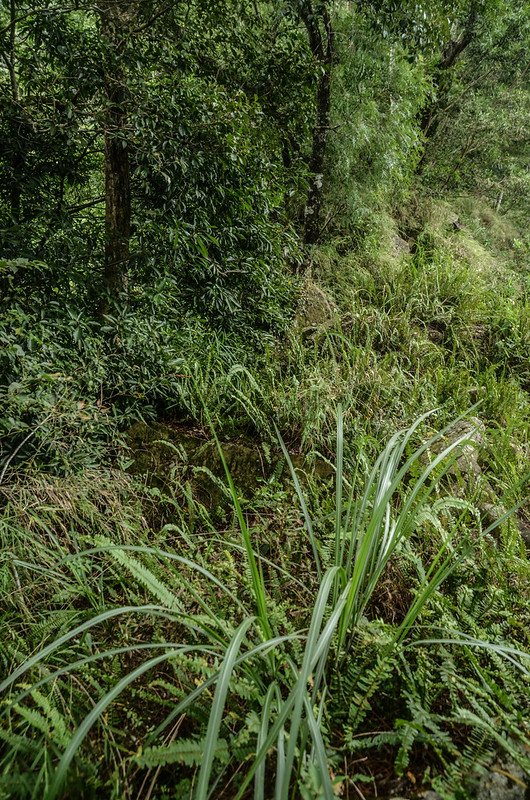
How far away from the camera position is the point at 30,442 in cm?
194

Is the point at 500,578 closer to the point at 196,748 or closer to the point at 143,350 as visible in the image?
the point at 196,748

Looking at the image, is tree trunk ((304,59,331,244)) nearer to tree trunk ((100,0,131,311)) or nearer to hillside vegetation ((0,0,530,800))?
hillside vegetation ((0,0,530,800))

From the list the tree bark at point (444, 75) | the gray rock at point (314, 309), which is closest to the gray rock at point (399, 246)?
the gray rock at point (314, 309)

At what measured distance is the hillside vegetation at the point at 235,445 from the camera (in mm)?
928

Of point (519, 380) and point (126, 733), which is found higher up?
point (519, 380)

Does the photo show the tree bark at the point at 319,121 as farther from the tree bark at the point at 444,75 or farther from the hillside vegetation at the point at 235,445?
the tree bark at the point at 444,75

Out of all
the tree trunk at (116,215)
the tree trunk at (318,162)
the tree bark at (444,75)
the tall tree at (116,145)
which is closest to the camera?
the tall tree at (116,145)

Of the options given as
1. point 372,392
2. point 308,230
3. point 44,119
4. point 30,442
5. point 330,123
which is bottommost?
point 30,442

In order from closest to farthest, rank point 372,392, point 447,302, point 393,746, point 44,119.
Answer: point 393,746, point 44,119, point 372,392, point 447,302

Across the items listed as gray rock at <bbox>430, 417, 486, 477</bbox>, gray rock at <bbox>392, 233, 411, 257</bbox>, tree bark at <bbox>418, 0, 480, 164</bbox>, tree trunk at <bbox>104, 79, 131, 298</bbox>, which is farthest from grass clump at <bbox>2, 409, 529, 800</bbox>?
tree bark at <bbox>418, 0, 480, 164</bbox>

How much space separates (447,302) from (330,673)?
376 cm

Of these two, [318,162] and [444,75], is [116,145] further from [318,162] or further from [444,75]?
[444,75]

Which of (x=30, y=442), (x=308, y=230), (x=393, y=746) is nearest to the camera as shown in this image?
(x=393, y=746)

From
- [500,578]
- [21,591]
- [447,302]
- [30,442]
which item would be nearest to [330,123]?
[447,302]
